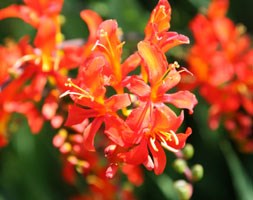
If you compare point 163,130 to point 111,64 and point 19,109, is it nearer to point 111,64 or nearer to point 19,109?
point 111,64

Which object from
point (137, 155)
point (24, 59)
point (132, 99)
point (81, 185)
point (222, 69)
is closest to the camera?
point (137, 155)

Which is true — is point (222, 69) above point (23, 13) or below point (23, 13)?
below

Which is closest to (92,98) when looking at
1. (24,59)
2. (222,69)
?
(24,59)

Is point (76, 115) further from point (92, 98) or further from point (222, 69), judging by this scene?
point (222, 69)

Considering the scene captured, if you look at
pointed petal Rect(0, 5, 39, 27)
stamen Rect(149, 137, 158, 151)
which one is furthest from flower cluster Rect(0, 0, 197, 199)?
pointed petal Rect(0, 5, 39, 27)

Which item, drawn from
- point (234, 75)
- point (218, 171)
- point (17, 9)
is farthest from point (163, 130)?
point (218, 171)

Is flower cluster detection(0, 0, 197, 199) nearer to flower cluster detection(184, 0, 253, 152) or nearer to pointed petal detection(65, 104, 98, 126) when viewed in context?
pointed petal detection(65, 104, 98, 126)

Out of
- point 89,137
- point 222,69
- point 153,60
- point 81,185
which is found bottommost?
point 81,185

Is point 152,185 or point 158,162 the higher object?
point 158,162
